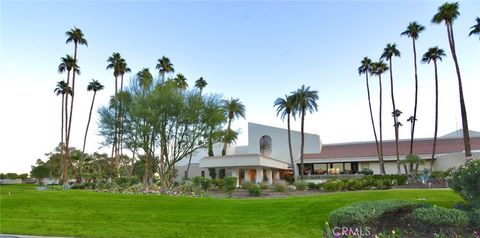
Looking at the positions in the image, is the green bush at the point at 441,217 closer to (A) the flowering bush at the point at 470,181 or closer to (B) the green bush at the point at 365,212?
(B) the green bush at the point at 365,212

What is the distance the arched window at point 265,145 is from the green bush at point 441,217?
4583 centimetres

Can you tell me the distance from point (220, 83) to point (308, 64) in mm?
9649

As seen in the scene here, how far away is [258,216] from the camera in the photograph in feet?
43.7

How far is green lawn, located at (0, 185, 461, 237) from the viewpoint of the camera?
1104cm

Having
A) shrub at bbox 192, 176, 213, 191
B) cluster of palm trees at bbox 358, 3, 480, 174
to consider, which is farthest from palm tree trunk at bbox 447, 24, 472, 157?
shrub at bbox 192, 176, 213, 191

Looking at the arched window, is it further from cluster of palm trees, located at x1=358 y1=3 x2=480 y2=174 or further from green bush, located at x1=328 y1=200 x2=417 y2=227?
green bush, located at x1=328 y1=200 x2=417 y2=227

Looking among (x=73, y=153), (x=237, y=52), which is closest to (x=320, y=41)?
(x=237, y=52)

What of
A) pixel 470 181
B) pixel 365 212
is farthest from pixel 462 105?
pixel 365 212

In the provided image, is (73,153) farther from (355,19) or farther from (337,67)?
(355,19)

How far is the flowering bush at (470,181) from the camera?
10.3 meters

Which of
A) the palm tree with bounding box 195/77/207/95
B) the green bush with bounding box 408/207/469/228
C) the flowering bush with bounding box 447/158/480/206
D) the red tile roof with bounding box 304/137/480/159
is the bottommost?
the green bush with bounding box 408/207/469/228

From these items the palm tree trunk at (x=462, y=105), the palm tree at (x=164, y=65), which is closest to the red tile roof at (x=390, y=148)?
the palm tree trunk at (x=462, y=105)

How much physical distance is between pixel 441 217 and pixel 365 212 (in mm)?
1670

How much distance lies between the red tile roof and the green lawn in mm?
35856
